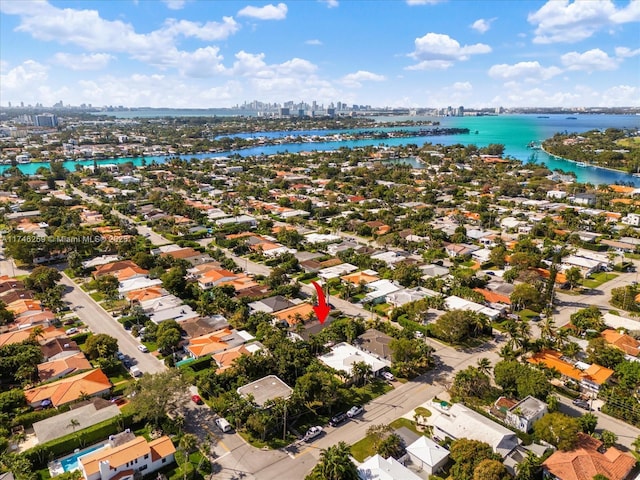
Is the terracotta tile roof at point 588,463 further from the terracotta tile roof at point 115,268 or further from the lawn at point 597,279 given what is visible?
the terracotta tile roof at point 115,268

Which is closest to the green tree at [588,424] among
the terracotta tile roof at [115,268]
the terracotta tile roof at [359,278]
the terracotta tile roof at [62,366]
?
the terracotta tile roof at [359,278]

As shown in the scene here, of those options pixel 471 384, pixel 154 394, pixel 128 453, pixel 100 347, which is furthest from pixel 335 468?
pixel 100 347

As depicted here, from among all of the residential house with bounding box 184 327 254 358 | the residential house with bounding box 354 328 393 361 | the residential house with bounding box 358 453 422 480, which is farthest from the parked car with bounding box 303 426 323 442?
the residential house with bounding box 184 327 254 358

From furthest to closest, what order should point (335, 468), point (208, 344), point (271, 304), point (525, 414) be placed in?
point (271, 304)
point (208, 344)
point (525, 414)
point (335, 468)

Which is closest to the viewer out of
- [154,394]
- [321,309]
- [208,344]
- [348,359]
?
[154,394]

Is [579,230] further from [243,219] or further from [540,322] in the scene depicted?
[243,219]

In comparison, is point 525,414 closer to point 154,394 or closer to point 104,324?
point 154,394

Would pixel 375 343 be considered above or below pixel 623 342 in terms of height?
below
